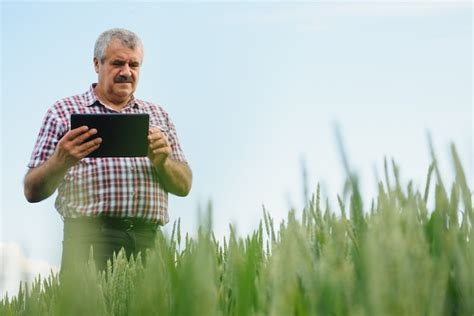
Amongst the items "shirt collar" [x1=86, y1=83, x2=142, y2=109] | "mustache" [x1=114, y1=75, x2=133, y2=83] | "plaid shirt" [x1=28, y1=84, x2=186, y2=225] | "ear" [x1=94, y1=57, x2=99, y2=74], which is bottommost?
"plaid shirt" [x1=28, y1=84, x2=186, y2=225]

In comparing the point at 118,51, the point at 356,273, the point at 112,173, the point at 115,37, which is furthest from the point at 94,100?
the point at 356,273

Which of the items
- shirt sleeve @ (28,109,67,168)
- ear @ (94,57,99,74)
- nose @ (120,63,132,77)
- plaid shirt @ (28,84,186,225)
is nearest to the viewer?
plaid shirt @ (28,84,186,225)

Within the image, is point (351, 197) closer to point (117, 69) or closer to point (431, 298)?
point (431, 298)

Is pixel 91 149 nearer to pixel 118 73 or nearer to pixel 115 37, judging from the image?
pixel 118 73

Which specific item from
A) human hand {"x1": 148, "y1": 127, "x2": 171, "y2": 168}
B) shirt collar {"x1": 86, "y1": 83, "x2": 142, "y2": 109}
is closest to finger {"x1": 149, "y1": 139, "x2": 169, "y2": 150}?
human hand {"x1": 148, "y1": 127, "x2": 171, "y2": 168}

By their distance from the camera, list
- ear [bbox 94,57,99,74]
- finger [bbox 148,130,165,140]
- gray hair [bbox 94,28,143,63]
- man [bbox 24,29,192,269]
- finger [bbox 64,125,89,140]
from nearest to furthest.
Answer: finger [bbox 64,125,89,140], finger [bbox 148,130,165,140], man [bbox 24,29,192,269], gray hair [bbox 94,28,143,63], ear [bbox 94,57,99,74]

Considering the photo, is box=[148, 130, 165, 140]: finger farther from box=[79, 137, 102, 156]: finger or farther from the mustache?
the mustache

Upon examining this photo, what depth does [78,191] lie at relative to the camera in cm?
527

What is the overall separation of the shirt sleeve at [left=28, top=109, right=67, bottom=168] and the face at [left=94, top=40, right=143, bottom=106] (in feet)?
1.66

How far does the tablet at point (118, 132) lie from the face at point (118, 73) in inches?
46.1

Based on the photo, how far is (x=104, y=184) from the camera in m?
5.37

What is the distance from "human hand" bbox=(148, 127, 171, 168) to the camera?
15.8 feet

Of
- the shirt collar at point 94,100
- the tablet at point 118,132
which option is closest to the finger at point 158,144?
the tablet at point 118,132

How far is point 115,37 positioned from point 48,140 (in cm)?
106
